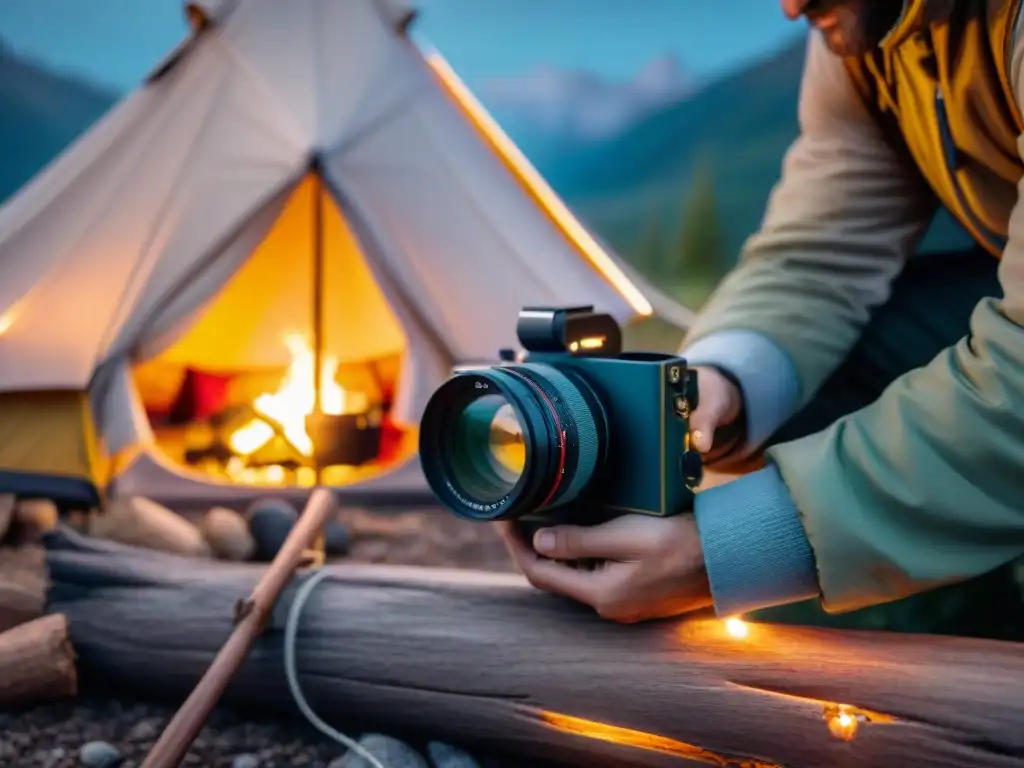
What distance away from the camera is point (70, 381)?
5.95 feet

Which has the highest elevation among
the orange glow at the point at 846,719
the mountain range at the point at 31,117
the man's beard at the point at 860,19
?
the mountain range at the point at 31,117

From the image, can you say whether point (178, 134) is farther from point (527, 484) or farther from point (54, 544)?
point (527, 484)

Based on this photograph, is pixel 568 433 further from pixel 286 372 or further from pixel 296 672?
pixel 286 372

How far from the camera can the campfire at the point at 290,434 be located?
2254 millimetres

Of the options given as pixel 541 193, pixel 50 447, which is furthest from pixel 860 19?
pixel 50 447

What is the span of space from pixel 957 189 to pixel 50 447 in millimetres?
1584

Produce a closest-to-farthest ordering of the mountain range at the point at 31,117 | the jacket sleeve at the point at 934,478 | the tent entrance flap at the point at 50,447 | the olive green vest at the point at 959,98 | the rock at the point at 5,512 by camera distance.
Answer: the jacket sleeve at the point at 934,478 < the olive green vest at the point at 959,98 < the rock at the point at 5,512 < the tent entrance flap at the point at 50,447 < the mountain range at the point at 31,117

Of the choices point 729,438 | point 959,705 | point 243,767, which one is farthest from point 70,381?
point 959,705

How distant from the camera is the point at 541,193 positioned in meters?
2.08

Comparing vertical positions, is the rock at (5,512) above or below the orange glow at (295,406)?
below

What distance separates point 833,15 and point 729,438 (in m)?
0.41

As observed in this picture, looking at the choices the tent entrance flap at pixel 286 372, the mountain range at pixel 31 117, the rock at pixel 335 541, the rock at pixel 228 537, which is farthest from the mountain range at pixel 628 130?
the rock at pixel 228 537

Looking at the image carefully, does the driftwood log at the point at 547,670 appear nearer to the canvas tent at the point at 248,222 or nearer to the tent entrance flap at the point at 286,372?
the canvas tent at the point at 248,222

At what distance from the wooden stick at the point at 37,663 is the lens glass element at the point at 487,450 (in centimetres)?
55
